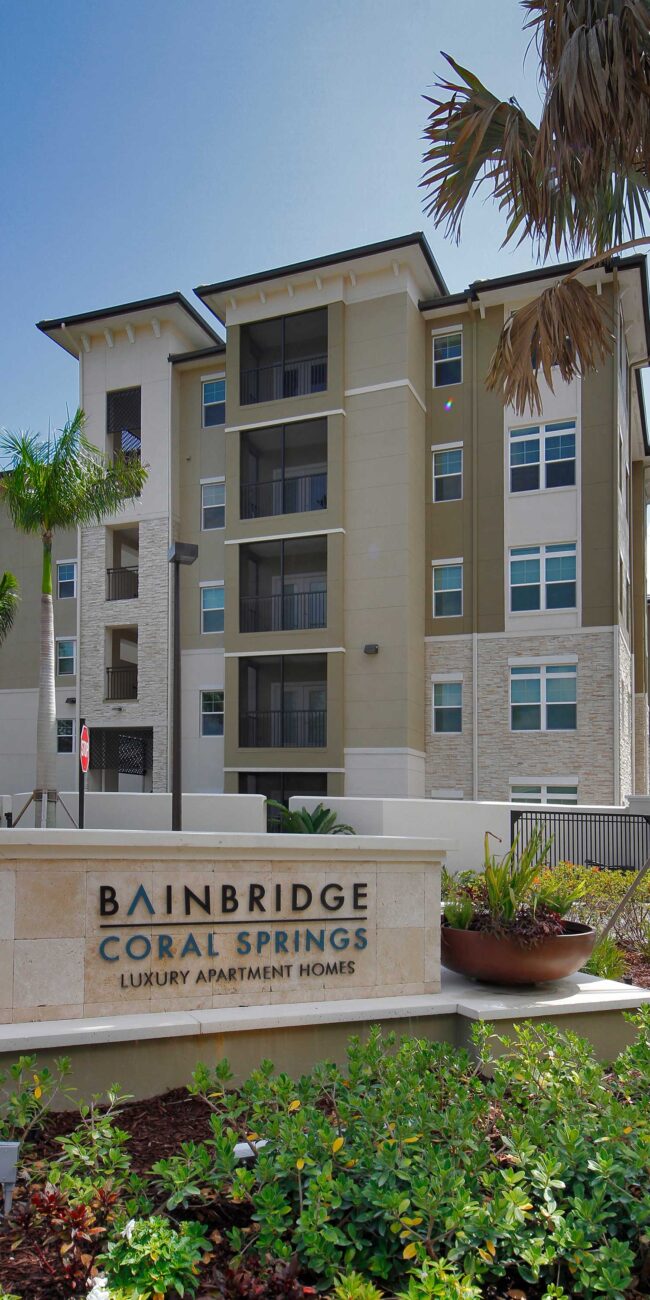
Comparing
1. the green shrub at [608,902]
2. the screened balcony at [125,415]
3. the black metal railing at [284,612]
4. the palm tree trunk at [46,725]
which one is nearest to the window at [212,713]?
the black metal railing at [284,612]

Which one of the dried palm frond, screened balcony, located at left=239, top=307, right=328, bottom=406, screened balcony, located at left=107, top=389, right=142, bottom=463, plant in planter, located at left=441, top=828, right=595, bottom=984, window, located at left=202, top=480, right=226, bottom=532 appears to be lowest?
plant in planter, located at left=441, top=828, right=595, bottom=984

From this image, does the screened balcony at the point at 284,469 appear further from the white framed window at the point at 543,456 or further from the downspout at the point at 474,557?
the white framed window at the point at 543,456

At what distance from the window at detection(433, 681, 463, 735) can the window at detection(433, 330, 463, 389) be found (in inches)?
337

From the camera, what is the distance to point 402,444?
979 inches

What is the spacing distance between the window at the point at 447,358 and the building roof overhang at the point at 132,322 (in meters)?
6.65

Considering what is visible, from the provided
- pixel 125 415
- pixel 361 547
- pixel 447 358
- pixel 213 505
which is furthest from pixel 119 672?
pixel 447 358

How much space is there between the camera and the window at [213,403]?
94.4ft

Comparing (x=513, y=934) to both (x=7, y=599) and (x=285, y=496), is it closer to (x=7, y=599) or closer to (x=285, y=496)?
(x=285, y=496)

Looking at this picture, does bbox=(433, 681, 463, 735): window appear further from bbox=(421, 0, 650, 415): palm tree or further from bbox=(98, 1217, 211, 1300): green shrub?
bbox=(98, 1217, 211, 1300): green shrub

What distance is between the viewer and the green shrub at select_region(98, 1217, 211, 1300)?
2.99 meters

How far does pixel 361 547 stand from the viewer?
2528cm

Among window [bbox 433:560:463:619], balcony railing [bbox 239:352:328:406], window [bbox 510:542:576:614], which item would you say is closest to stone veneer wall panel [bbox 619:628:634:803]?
window [bbox 510:542:576:614]

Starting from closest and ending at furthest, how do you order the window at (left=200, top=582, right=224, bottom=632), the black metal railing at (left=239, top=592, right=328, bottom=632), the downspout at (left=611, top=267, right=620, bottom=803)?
1. the downspout at (left=611, top=267, right=620, bottom=803)
2. the black metal railing at (left=239, top=592, right=328, bottom=632)
3. the window at (left=200, top=582, right=224, bottom=632)

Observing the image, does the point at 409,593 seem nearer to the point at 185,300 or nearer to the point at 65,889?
the point at 185,300
